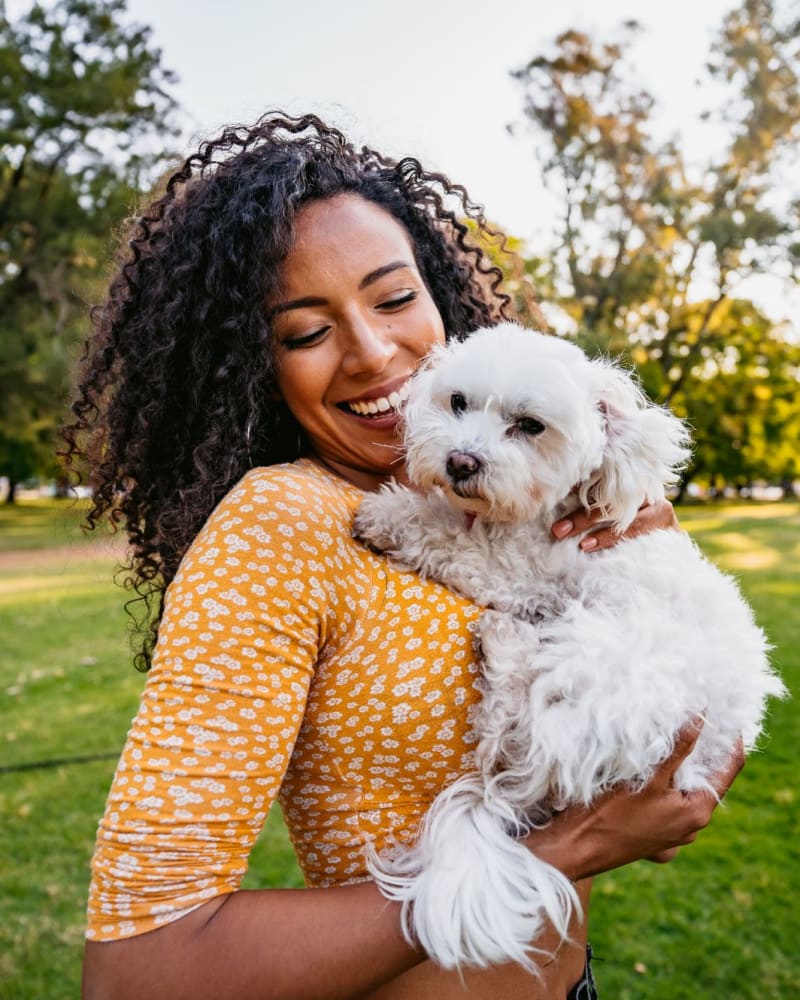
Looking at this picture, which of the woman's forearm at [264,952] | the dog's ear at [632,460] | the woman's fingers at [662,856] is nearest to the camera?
the woman's forearm at [264,952]

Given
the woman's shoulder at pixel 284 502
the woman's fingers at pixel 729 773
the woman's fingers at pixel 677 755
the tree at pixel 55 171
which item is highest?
the tree at pixel 55 171

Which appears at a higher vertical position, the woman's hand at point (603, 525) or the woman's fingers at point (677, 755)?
the woman's hand at point (603, 525)

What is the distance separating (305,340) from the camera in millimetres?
1958

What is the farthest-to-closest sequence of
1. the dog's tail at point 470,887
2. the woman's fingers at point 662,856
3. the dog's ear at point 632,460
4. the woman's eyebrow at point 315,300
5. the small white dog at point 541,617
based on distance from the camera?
the dog's ear at point 632,460, the woman's eyebrow at point 315,300, the woman's fingers at point 662,856, the small white dog at point 541,617, the dog's tail at point 470,887

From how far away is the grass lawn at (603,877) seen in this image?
13.7ft

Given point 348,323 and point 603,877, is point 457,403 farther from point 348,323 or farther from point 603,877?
point 603,877

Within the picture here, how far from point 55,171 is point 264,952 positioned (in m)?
27.8

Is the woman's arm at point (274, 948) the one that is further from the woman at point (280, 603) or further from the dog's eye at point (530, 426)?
the dog's eye at point (530, 426)

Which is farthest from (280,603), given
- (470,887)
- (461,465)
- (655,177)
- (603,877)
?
(655,177)

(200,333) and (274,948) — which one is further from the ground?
(200,333)

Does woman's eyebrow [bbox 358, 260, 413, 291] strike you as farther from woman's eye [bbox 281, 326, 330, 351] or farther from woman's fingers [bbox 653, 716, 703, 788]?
woman's fingers [bbox 653, 716, 703, 788]

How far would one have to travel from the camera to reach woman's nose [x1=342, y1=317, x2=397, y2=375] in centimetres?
194

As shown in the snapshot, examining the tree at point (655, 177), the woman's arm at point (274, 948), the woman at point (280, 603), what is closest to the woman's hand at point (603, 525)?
the woman at point (280, 603)

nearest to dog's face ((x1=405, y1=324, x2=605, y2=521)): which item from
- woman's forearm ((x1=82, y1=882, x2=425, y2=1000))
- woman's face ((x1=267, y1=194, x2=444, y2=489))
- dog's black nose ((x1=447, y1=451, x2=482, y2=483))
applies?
dog's black nose ((x1=447, y1=451, x2=482, y2=483))
